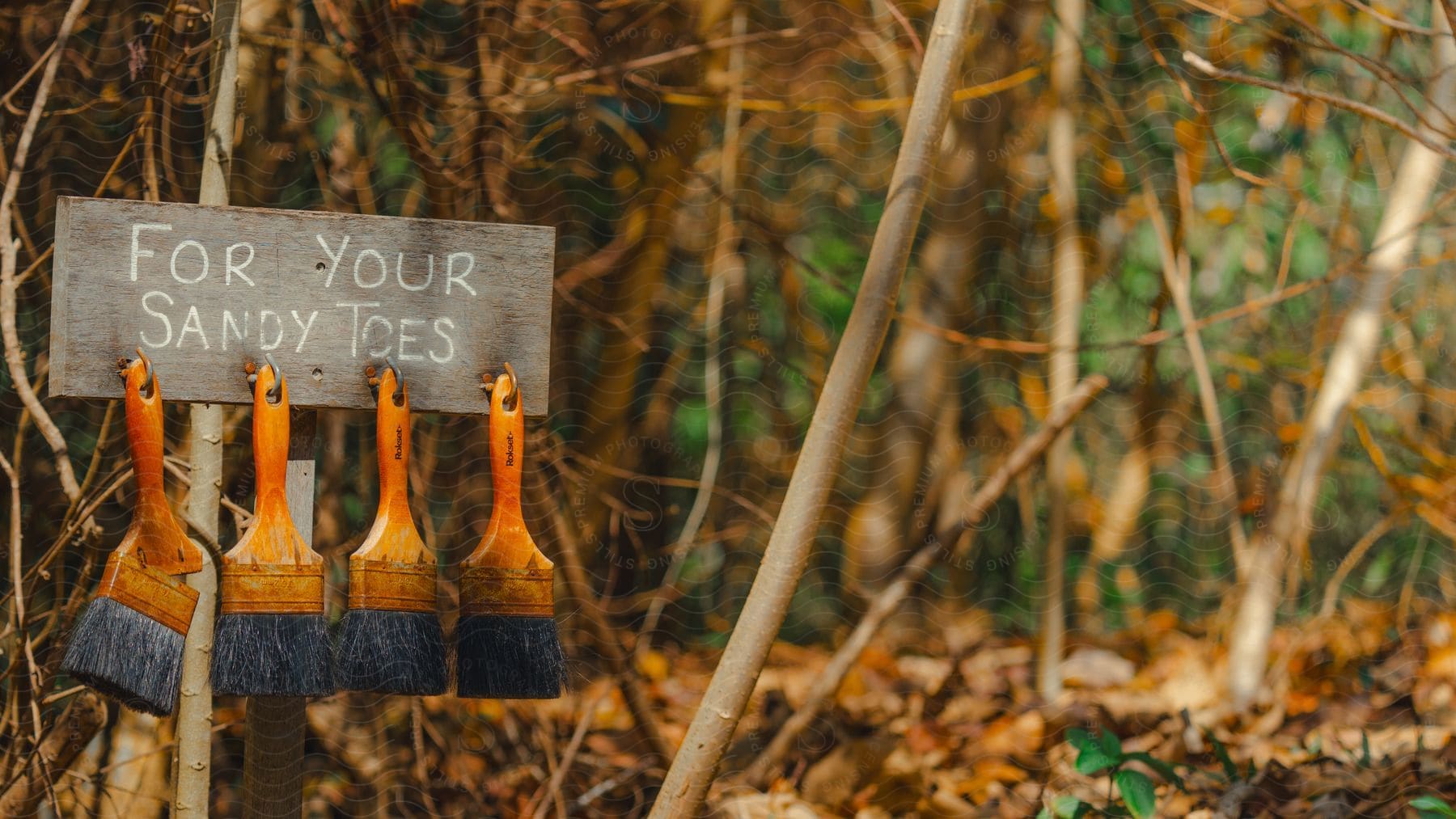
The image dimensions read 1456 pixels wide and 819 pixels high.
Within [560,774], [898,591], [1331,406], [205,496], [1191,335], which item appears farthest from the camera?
[1191,335]

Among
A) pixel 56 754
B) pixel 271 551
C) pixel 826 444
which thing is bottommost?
pixel 56 754

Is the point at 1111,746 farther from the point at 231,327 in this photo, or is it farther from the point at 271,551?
the point at 231,327

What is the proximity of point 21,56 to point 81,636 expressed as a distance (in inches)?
66.3

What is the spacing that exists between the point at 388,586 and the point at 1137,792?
4.85 ft

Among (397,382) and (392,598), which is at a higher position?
(397,382)

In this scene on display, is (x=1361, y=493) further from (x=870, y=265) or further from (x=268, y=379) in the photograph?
(x=268, y=379)

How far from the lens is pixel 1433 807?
7.04 ft

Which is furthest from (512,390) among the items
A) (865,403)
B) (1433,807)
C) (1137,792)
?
(865,403)

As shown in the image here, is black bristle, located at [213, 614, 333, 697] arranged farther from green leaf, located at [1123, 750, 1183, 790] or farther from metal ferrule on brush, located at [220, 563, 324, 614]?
green leaf, located at [1123, 750, 1183, 790]

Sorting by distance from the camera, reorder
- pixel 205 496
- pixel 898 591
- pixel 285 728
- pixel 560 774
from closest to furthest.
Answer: pixel 285 728 → pixel 205 496 → pixel 560 774 → pixel 898 591

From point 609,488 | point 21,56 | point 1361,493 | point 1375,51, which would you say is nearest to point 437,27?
point 21,56

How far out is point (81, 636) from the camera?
1.36 m

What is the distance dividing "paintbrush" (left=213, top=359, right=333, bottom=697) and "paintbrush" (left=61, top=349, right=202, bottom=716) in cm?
5

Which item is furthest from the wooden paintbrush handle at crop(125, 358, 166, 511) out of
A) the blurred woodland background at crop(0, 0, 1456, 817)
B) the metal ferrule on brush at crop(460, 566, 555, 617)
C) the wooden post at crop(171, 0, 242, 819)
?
the blurred woodland background at crop(0, 0, 1456, 817)
